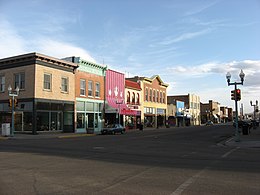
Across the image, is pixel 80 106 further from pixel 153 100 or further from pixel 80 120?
pixel 153 100

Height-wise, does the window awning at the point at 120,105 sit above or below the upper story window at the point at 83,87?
below

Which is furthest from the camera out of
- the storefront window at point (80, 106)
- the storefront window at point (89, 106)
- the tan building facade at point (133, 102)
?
the tan building facade at point (133, 102)

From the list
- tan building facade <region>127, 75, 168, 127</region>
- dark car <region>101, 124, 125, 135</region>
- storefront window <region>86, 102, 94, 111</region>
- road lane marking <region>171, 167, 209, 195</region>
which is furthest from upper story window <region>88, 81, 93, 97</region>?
road lane marking <region>171, 167, 209, 195</region>

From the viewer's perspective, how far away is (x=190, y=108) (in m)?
98.8

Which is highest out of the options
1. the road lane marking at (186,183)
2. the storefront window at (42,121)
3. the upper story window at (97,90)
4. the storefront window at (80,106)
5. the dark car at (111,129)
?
the upper story window at (97,90)

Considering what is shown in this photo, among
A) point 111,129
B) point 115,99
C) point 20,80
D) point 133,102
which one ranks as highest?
point 20,80

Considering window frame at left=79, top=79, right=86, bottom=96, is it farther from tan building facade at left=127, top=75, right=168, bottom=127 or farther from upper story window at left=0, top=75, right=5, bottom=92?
tan building facade at left=127, top=75, right=168, bottom=127

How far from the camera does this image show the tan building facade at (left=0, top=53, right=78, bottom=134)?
117ft

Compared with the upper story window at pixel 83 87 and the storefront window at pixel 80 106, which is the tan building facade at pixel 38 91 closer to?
the storefront window at pixel 80 106

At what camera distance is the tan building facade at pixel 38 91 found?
3562cm

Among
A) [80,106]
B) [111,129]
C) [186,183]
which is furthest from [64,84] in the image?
[186,183]

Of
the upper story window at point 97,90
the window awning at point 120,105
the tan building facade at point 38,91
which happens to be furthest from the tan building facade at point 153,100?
the tan building facade at point 38,91

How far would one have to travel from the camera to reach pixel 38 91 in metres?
35.8

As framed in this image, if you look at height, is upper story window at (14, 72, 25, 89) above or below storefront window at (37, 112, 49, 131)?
above
